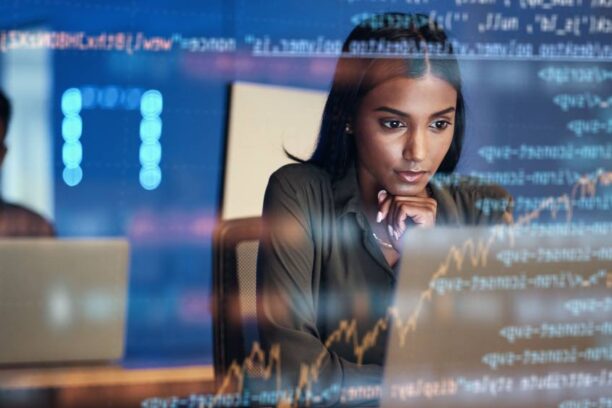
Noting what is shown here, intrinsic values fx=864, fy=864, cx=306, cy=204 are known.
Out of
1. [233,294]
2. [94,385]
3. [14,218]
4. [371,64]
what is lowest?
[94,385]

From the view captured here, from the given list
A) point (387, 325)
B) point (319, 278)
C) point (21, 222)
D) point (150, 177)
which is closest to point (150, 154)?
point (150, 177)

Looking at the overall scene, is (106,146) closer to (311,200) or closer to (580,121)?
(311,200)

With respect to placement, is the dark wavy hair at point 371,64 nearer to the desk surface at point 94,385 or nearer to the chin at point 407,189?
the chin at point 407,189

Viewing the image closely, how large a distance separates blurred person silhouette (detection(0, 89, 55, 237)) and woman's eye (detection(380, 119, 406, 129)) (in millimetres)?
473

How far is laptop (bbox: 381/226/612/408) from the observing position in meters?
1.25

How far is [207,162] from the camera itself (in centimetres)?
116

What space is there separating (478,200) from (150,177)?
0.47 m

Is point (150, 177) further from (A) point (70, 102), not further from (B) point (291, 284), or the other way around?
(B) point (291, 284)

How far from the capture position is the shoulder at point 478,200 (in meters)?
1.25

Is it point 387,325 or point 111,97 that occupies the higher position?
point 111,97

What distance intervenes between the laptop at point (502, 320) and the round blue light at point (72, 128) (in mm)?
484

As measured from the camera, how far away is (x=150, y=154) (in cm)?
113

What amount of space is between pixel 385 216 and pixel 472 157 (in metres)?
0.15

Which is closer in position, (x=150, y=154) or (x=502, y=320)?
(x=150, y=154)
